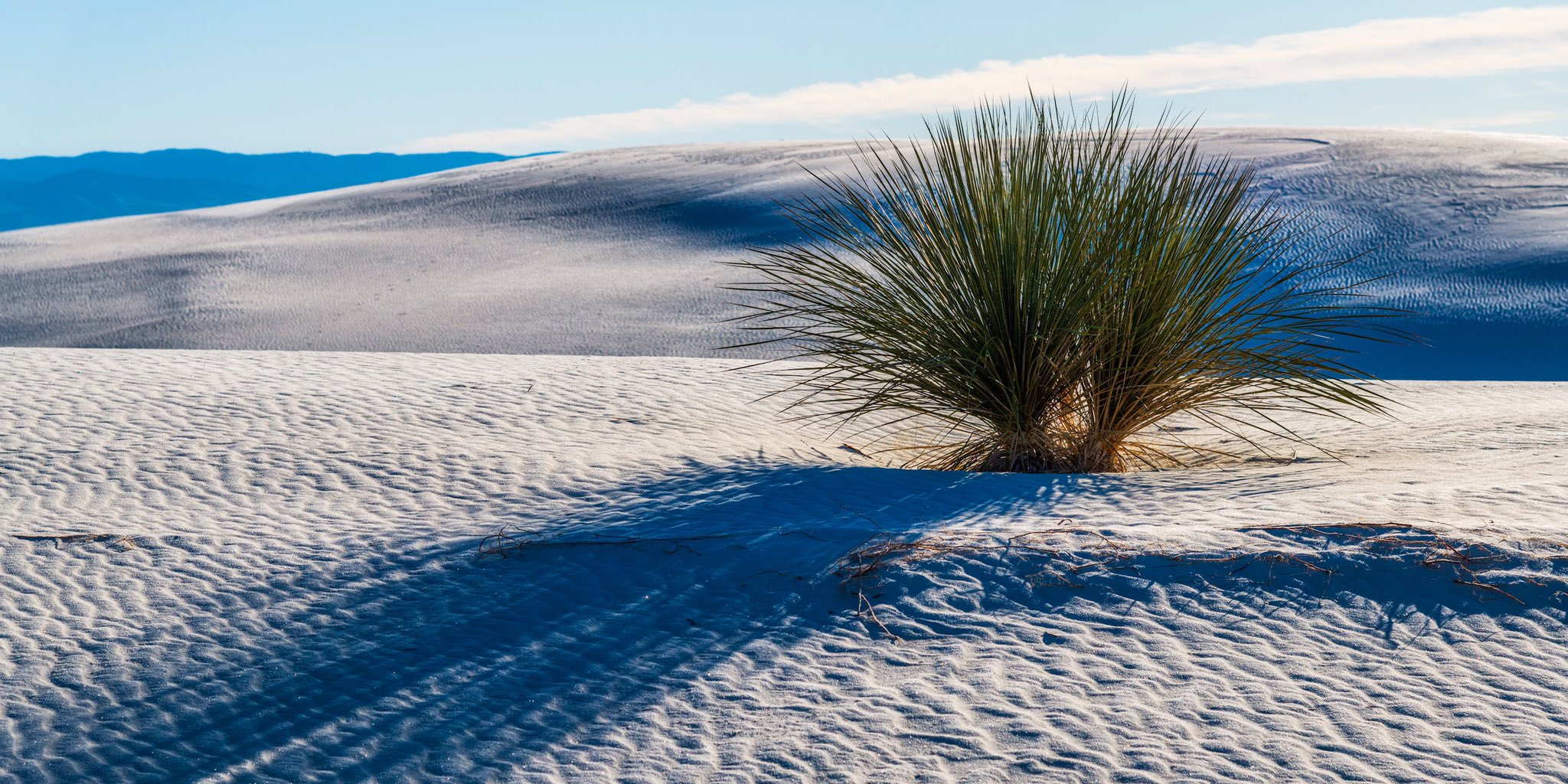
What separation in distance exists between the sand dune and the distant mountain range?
148ft

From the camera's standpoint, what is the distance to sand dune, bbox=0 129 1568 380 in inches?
499

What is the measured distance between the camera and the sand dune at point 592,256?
12680 mm

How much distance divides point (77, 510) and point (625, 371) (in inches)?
130

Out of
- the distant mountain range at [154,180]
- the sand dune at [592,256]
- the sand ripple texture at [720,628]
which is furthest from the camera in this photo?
the distant mountain range at [154,180]

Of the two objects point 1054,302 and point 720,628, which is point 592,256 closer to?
point 1054,302

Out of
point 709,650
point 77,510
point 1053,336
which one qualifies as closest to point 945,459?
point 1053,336

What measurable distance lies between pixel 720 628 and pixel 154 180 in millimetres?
72338

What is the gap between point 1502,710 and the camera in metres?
2.70

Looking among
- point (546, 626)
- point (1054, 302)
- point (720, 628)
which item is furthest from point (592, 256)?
point (720, 628)

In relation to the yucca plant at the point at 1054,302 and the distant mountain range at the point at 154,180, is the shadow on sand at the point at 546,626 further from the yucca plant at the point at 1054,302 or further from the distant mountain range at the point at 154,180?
the distant mountain range at the point at 154,180

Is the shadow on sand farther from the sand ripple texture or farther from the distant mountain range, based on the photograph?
the distant mountain range

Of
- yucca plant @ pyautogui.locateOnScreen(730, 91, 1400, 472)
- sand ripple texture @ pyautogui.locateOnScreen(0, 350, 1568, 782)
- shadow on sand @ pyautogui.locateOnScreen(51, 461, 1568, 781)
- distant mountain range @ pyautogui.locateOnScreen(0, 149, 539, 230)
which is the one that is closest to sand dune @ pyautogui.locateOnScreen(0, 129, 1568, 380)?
yucca plant @ pyautogui.locateOnScreen(730, 91, 1400, 472)

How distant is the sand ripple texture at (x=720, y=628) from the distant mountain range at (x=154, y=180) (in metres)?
60.8

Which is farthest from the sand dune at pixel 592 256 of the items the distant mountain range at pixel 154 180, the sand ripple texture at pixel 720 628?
the distant mountain range at pixel 154 180
